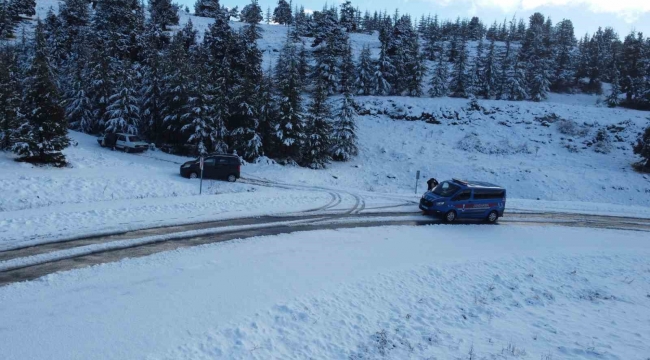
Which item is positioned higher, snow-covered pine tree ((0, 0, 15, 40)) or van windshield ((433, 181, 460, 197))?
snow-covered pine tree ((0, 0, 15, 40))

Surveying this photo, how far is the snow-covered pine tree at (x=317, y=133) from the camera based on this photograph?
125 feet

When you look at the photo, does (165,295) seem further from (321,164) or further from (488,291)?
(321,164)

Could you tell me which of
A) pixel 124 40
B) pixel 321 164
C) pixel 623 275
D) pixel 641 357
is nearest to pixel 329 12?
pixel 124 40

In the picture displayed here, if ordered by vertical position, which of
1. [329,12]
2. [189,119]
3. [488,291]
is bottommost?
[488,291]

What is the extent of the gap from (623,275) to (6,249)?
836 inches

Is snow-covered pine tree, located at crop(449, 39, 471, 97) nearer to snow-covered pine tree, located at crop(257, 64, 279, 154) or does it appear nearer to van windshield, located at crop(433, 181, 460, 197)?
snow-covered pine tree, located at crop(257, 64, 279, 154)

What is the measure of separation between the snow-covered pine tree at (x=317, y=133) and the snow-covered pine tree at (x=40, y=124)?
2020cm

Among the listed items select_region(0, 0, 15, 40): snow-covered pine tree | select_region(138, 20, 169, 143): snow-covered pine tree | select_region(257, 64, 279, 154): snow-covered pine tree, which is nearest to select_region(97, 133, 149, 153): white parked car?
select_region(138, 20, 169, 143): snow-covered pine tree

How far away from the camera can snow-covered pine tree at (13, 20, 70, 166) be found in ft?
81.5

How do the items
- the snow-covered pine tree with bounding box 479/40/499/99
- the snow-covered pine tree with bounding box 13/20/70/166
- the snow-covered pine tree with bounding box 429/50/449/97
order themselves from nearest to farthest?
the snow-covered pine tree with bounding box 13/20/70/166 < the snow-covered pine tree with bounding box 429/50/449/97 < the snow-covered pine tree with bounding box 479/40/499/99

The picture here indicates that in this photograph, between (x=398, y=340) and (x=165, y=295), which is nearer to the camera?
(x=398, y=340)

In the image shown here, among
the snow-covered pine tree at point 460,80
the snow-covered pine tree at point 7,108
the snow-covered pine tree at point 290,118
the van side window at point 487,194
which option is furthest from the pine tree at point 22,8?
the van side window at point 487,194

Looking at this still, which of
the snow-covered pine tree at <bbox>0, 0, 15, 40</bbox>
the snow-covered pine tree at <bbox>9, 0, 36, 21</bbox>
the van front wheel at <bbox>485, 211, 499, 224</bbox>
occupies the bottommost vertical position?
the van front wheel at <bbox>485, 211, 499, 224</bbox>

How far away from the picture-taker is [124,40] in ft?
152
